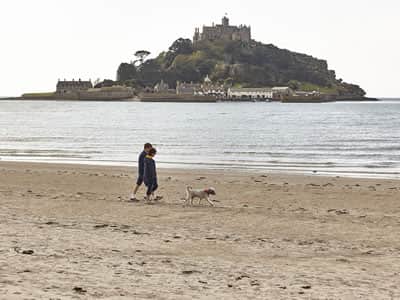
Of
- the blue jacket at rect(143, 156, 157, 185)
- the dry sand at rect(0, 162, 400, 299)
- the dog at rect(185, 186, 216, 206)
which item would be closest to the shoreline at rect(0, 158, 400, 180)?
the dry sand at rect(0, 162, 400, 299)

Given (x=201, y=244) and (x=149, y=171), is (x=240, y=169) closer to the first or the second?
(x=149, y=171)

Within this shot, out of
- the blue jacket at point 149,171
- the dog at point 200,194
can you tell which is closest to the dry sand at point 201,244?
the dog at point 200,194

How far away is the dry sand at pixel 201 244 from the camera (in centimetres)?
687

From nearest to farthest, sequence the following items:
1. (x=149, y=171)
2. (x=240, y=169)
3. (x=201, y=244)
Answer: (x=201, y=244) → (x=149, y=171) → (x=240, y=169)

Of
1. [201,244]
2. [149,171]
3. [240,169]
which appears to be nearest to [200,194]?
[149,171]

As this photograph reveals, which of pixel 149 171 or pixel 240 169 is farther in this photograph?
pixel 240 169

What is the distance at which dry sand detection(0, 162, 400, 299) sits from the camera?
687cm

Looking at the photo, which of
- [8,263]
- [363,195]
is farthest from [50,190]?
[8,263]

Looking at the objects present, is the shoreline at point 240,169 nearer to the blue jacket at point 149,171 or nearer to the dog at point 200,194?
the dog at point 200,194

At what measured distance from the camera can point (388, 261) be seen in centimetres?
874

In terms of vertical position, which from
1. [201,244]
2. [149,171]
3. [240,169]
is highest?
[149,171]

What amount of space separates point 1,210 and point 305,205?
7.09 m

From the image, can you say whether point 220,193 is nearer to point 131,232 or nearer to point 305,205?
point 305,205

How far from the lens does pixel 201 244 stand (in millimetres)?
9602
